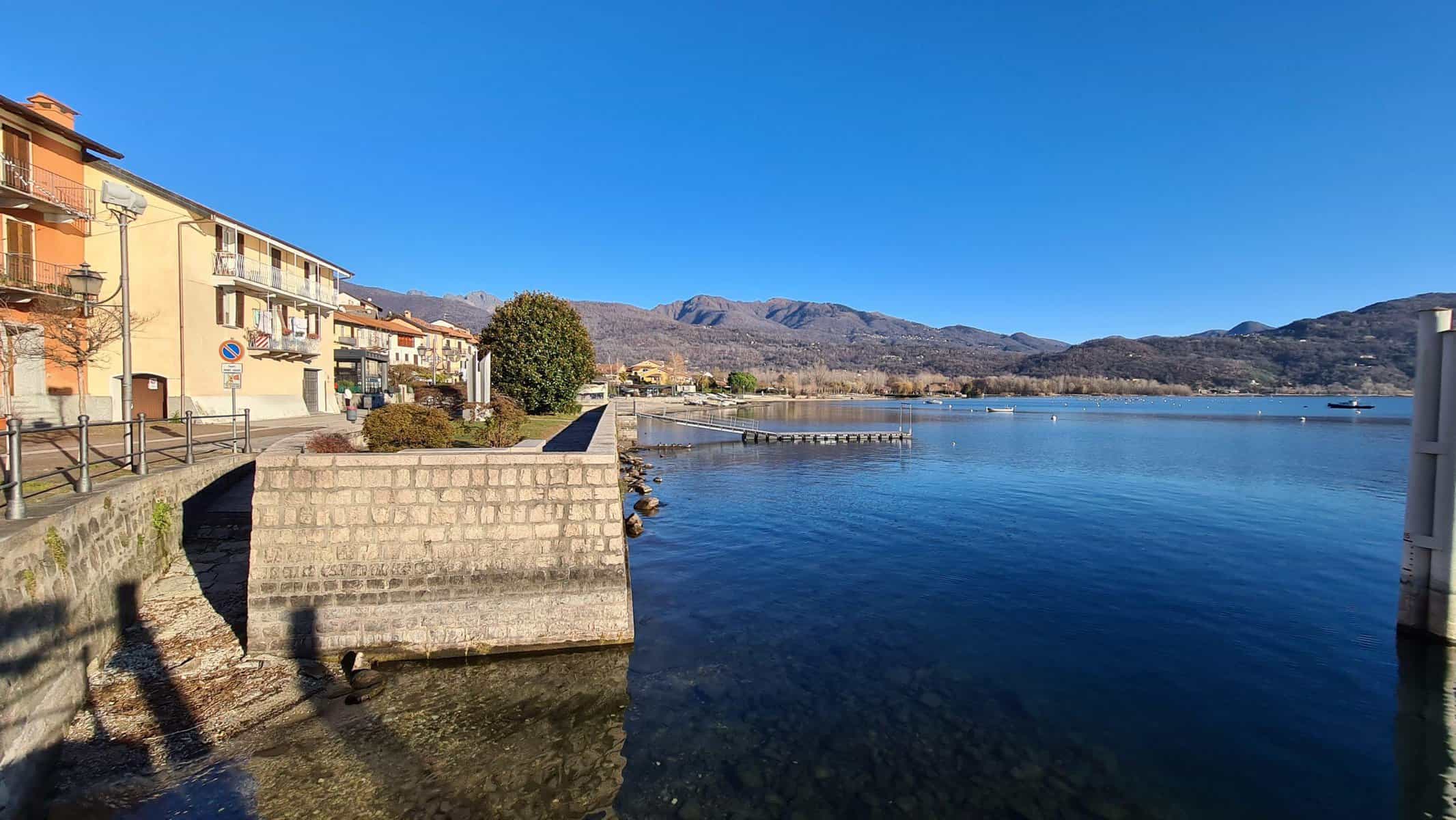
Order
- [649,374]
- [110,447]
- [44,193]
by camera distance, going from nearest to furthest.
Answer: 1. [110,447]
2. [44,193]
3. [649,374]

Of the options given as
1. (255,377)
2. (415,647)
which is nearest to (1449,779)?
(415,647)

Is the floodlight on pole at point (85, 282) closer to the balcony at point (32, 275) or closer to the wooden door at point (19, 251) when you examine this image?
the balcony at point (32, 275)

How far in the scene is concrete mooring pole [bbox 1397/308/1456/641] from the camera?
10602 millimetres

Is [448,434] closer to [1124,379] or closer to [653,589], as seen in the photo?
[653,589]

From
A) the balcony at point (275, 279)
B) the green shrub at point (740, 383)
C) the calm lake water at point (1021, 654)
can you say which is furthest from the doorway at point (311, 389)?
the green shrub at point (740, 383)

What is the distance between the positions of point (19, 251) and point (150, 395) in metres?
5.73

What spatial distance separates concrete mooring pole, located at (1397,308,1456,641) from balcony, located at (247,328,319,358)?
33.7 metres

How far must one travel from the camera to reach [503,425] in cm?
2034

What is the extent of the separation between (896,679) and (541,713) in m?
5.41

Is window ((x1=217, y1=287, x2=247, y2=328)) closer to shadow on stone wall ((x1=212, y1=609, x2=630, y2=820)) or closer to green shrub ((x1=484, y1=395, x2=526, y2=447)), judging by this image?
green shrub ((x1=484, y1=395, x2=526, y2=447))

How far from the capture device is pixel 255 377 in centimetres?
2844

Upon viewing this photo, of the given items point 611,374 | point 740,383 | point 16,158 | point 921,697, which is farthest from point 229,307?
point 740,383

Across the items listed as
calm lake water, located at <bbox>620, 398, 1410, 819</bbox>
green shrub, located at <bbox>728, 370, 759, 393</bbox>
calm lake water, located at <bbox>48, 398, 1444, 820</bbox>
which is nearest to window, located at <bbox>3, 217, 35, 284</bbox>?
calm lake water, located at <bbox>620, 398, 1410, 819</bbox>

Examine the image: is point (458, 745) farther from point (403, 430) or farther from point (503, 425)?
point (503, 425)
